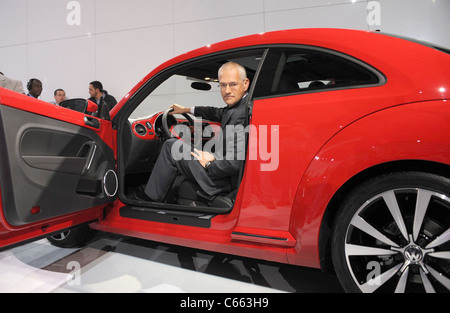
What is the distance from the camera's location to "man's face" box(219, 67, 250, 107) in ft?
5.35

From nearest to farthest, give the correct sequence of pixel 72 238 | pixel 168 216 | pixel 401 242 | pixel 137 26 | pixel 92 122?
pixel 401 242
pixel 168 216
pixel 92 122
pixel 72 238
pixel 137 26

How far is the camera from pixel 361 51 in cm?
119

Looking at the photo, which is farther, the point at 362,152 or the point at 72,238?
the point at 72,238

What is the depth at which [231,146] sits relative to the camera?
1.47m

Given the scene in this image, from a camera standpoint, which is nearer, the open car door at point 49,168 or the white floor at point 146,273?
the open car door at point 49,168

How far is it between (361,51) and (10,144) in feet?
5.34

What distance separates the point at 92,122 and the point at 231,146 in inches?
35.7

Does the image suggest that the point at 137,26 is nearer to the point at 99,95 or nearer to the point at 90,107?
the point at 99,95

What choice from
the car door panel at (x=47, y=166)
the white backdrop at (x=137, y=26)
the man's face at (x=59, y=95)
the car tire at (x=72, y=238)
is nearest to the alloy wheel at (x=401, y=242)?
the car door panel at (x=47, y=166)

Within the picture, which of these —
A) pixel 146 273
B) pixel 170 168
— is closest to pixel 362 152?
pixel 170 168

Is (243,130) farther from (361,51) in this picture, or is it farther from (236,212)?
(361,51)

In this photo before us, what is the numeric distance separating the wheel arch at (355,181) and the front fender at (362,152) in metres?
0.04

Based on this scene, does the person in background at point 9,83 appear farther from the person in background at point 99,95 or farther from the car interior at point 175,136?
the car interior at point 175,136

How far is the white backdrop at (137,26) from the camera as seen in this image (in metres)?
3.77
